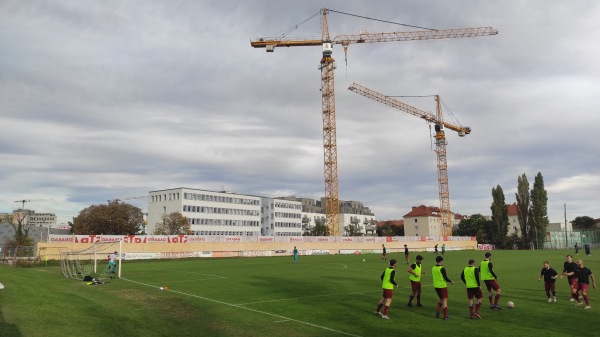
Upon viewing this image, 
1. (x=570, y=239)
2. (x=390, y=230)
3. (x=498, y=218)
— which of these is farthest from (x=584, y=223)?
(x=498, y=218)

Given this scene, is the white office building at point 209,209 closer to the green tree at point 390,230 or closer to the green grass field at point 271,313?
the green tree at point 390,230

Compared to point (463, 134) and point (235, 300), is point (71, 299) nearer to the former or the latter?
point (235, 300)

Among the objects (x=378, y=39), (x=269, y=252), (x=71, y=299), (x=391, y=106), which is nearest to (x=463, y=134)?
(x=391, y=106)

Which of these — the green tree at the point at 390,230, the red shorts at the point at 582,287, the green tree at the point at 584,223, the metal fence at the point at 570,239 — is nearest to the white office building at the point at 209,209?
the green tree at the point at 390,230

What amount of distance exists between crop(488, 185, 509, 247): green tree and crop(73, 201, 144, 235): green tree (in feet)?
306

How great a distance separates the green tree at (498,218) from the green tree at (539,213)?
6.84 meters

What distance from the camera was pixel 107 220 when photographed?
307 feet

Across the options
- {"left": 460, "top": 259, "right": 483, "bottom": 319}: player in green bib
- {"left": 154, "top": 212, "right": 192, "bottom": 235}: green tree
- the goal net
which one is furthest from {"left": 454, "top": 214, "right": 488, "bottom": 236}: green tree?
{"left": 460, "top": 259, "right": 483, "bottom": 319}: player in green bib

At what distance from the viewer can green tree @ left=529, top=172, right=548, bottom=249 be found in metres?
110

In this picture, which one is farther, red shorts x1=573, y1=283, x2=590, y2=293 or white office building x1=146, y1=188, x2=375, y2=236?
white office building x1=146, y1=188, x2=375, y2=236

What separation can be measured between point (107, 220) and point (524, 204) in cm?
10237

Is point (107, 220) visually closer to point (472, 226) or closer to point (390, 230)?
point (390, 230)

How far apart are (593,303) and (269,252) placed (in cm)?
5705

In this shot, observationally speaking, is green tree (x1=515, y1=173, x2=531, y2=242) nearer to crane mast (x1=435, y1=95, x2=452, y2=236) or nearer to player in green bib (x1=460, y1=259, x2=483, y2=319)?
crane mast (x1=435, y1=95, x2=452, y2=236)
